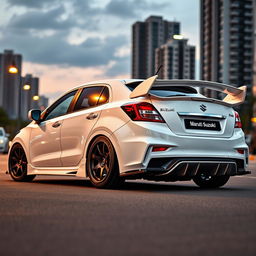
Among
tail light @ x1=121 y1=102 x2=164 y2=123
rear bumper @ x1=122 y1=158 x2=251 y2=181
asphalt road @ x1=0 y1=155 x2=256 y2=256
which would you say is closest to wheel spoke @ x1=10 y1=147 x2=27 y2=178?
asphalt road @ x1=0 y1=155 x2=256 y2=256

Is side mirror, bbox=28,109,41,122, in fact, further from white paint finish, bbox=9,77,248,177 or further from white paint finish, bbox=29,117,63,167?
white paint finish, bbox=9,77,248,177

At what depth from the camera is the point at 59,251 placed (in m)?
4.13

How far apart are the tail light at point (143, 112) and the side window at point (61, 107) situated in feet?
6.50

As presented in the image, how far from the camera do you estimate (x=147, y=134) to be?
8.45m

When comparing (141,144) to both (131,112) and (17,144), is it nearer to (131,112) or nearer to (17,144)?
(131,112)

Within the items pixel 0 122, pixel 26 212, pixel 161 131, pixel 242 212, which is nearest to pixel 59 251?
pixel 26 212

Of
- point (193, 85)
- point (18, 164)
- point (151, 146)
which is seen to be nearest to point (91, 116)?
point (151, 146)

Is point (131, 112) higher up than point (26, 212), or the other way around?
point (131, 112)

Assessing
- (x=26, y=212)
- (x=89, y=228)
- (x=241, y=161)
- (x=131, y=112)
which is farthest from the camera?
(x=241, y=161)

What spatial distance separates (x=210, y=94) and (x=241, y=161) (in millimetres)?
166200

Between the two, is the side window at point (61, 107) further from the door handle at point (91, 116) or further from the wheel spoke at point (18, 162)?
the door handle at point (91, 116)

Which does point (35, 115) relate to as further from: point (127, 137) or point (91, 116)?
point (127, 137)

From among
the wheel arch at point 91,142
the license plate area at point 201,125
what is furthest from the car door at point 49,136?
the license plate area at point 201,125

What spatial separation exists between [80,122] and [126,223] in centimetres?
440
